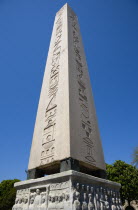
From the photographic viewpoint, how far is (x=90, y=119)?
15.8 ft

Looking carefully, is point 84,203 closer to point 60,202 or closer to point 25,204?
point 60,202

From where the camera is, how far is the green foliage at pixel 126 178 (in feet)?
47.2

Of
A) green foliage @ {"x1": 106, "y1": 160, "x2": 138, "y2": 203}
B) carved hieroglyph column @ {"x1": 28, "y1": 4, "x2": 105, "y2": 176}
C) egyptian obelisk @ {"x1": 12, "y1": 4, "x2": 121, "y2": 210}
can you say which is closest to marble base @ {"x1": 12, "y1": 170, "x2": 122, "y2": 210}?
egyptian obelisk @ {"x1": 12, "y1": 4, "x2": 121, "y2": 210}

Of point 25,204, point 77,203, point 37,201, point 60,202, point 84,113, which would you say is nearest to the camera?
point 77,203

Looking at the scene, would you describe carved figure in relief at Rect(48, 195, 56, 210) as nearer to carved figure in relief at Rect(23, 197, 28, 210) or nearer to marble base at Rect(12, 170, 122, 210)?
marble base at Rect(12, 170, 122, 210)

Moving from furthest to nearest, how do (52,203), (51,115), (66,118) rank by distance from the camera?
(51,115)
(66,118)
(52,203)

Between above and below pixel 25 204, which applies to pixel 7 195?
above

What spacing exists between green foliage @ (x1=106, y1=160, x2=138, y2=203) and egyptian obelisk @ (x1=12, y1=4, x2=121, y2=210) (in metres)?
12.0

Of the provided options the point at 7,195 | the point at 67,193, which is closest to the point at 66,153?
the point at 67,193

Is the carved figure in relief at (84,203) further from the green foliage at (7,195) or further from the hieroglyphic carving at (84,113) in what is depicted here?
the green foliage at (7,195)

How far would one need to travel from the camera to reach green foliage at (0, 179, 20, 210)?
56.6 feet

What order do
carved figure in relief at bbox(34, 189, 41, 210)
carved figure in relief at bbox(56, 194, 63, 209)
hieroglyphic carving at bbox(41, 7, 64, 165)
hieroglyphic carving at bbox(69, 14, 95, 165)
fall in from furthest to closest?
hieroglyphic carving at bbox(69, 14, 95, 165) < hieroglyphic carving at bbox(41, 7, 64, 165) < carved figure in relief at bbox(34, 189, 41, 210) < carved figure in relief at bbox(56, 194, 63, 209)

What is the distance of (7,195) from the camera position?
18250mm

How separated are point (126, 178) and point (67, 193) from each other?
13.9 m
